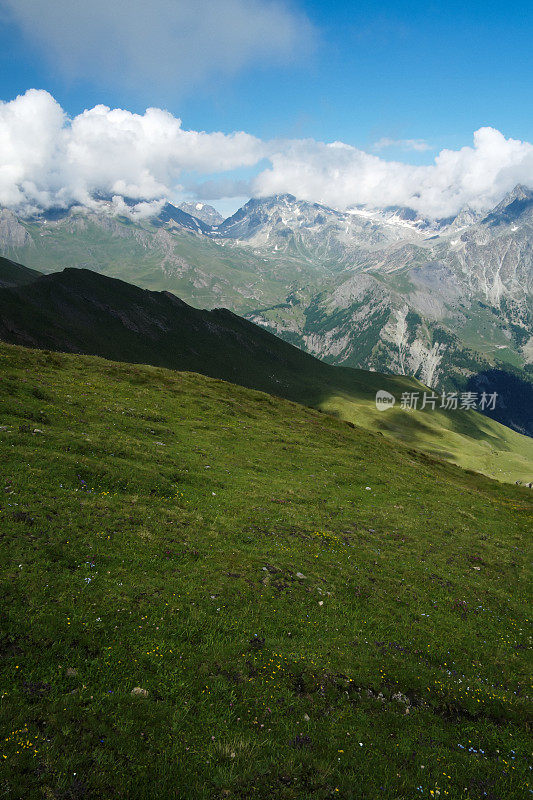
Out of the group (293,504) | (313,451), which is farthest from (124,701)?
(313,451)

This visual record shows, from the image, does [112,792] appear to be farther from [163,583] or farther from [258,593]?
[258,593]

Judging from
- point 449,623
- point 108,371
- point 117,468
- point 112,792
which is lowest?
point 449,623

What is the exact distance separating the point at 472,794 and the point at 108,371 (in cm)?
6284

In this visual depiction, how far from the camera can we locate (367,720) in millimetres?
12516

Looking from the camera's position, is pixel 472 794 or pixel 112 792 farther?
pixel 472 794

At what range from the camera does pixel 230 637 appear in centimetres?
1413

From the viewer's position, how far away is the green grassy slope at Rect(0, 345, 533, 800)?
31.3 ft

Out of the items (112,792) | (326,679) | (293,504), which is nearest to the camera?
(112,792)

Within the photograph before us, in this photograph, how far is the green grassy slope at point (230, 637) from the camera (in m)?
9.54

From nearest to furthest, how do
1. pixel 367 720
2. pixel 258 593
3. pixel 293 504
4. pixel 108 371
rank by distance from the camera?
pixel 367 720
pixel 258 593
pixel 293 504
pixel 108 371

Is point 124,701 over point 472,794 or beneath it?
over

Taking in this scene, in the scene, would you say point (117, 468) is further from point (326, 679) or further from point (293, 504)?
point (326, 679)

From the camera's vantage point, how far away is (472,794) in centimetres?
1069

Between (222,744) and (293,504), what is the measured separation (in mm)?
21367
